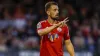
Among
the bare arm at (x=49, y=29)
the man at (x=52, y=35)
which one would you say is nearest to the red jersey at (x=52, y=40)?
the man at (x=52, y=35)

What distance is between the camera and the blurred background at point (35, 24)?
13531 mm

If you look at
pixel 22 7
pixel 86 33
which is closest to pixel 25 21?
pixel 22 7

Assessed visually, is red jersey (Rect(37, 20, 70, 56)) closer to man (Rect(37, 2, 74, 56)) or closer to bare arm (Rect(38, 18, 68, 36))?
man (Rect(37, 2, 74, 56))

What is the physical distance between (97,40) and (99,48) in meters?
0.61

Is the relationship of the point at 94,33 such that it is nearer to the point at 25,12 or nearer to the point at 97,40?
the point at 97,40

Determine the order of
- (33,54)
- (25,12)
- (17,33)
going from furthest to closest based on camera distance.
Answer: (25,12)
(17,33)
(33,54)

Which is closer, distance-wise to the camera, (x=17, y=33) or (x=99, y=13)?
(x=17, y=33)

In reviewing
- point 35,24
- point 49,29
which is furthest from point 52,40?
point 35,24

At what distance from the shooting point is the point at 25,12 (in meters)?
15.5

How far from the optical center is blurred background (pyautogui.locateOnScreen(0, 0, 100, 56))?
13.5 m

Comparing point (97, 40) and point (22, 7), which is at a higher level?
point (22, 7)

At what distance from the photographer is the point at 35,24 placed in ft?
48.8

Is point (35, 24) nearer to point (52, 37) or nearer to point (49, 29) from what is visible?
point (52, 37)

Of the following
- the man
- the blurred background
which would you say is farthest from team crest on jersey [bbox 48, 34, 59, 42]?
the blurred background
